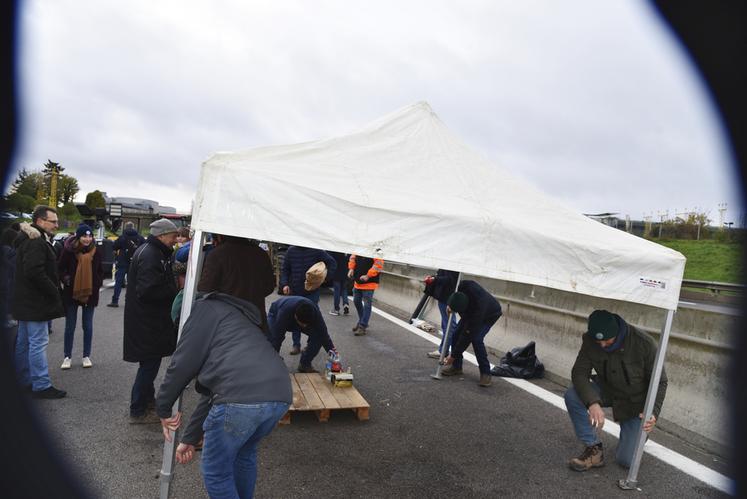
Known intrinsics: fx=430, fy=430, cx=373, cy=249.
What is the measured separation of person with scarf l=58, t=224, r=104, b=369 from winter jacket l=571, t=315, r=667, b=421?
577 cm

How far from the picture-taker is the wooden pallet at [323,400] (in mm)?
4520

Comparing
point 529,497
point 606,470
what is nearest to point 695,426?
point 606,470

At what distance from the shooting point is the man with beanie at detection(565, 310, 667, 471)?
12.7 feet

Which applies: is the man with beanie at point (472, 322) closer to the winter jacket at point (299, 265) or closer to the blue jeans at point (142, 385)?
the winter jacket at point (299, 265)

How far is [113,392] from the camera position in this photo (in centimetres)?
498

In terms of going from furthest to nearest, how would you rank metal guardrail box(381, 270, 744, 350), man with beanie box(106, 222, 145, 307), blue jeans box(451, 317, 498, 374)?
man with beanie box(106, 222, 145, 307) < blue jeans box(451, 317, 498, 374) < metal guardrail box(381, 270, 744, 350)

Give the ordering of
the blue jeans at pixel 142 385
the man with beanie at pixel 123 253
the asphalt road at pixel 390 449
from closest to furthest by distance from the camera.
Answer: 1. the asphalt road at pixel 390 449
2. the blue jeans at pixel 142 385
3. the man with beanie at pixel 123 253

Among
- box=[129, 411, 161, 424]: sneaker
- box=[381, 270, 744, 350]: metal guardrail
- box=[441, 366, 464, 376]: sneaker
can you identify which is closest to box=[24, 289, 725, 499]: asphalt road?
box=[129, 411, 161, 424]: sneaker

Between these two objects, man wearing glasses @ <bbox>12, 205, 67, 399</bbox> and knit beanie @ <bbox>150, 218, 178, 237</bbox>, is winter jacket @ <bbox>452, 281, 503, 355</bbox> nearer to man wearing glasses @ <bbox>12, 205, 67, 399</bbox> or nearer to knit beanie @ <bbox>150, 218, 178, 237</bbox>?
knit beanie @ <bbox>150, 218, 178, 237</bbox>

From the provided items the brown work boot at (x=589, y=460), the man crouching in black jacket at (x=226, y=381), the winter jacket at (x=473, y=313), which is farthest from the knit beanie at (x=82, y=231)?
the brown work boot at (x=589, y=460)

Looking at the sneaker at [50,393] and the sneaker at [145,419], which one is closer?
the sneaker at [145,419]

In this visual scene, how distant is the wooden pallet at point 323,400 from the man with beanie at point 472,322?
6.43 ft

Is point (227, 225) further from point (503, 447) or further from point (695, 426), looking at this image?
point (695, 426)

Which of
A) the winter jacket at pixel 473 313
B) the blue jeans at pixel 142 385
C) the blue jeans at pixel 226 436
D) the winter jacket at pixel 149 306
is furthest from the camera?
the winter jacket at pixel 473 313
